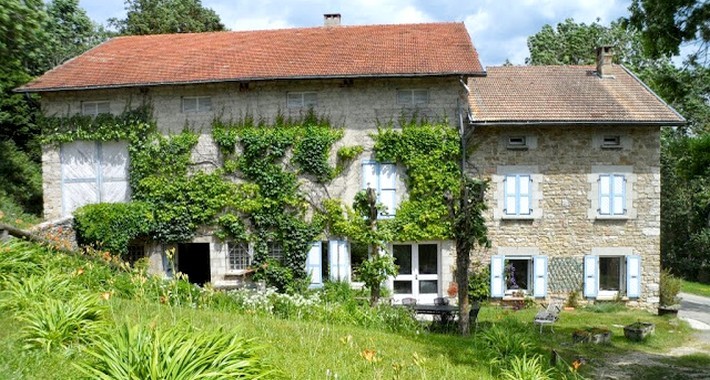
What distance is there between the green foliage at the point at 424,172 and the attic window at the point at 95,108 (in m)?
8.39

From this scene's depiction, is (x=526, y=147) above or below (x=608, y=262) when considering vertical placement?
above

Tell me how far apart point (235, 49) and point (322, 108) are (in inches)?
161

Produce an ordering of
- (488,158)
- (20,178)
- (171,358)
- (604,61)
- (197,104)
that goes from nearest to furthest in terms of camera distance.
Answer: (171,358) → (488,158) → (197,104) → (604,61) → (20,178)

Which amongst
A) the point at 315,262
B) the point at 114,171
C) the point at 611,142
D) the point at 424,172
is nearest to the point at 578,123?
the point at 611,142

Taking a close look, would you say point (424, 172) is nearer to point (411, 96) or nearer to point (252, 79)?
point (411, 96)

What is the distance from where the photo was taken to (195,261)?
18.3 meters

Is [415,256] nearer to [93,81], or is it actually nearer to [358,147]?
[358,147]

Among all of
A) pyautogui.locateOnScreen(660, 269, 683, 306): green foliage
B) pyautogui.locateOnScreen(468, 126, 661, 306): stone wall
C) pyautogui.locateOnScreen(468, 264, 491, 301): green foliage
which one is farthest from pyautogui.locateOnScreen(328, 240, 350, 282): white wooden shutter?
pyautogui.locateOnScreen(660, 269, 683, 306): green foliage

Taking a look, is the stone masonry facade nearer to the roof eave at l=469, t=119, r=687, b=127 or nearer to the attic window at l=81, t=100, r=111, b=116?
the attic window at l=81, t=100, r=111, b=116

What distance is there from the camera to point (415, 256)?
55.2ft

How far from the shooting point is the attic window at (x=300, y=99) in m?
16.9

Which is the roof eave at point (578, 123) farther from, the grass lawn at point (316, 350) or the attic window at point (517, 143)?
the grass lawn at point (316, 350)

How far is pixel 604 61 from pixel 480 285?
873 cm

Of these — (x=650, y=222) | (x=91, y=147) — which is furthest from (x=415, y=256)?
(x=91, y=147)
